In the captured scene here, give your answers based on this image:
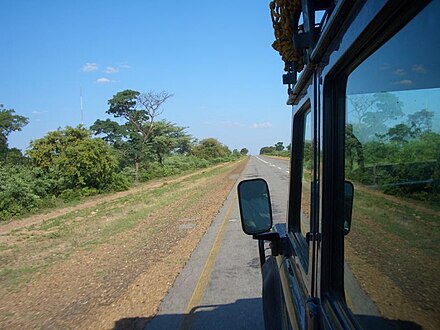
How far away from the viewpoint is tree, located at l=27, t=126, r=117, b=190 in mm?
19438

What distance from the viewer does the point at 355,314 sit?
1.24 metres

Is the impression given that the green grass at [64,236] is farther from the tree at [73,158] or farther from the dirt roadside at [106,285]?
the tree at [73,158]

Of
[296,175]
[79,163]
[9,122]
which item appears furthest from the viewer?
[9,122]

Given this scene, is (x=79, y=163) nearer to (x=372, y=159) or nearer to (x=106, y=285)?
(x=106, y=285)

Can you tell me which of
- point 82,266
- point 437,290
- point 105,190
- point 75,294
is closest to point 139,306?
point 75,294

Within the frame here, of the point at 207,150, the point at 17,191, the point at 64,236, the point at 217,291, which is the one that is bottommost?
the point at 64,236

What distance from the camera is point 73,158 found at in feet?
64.8

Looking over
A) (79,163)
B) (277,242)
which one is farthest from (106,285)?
(79,163)

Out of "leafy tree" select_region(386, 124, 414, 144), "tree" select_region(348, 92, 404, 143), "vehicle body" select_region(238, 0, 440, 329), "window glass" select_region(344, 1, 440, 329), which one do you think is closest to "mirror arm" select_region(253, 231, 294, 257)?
"vehicle body" select_region(238, 0, 440, 329)

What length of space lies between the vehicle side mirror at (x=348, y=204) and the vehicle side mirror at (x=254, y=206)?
3.09ft

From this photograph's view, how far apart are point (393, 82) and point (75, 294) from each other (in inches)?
201

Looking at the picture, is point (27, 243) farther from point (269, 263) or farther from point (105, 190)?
point (105, 190)

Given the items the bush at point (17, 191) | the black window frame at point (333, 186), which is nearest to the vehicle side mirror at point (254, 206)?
the black window frame at point (333, 186)

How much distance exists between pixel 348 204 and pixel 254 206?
1011 millimetres
